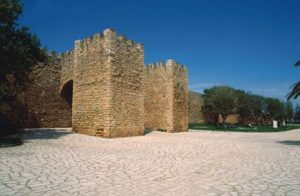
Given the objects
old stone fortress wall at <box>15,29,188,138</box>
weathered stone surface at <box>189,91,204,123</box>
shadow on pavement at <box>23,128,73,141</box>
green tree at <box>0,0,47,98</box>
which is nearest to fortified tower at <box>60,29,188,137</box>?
old stone fortress wall at <box>15,29,188,138</box>

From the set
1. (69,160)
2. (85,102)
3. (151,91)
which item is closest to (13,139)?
(69,160)

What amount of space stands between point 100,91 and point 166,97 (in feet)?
25.9

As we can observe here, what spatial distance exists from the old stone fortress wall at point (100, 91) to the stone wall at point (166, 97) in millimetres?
98

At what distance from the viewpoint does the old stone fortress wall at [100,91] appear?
13695mm

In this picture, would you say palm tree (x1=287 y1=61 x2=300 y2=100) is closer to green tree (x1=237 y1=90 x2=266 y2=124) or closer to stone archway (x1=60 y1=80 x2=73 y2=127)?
stone archway (x1=60 y1=80 x2=73 y2=127)

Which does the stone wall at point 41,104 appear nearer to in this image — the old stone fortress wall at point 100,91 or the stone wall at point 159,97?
the old stone fortress wall at point 100,91

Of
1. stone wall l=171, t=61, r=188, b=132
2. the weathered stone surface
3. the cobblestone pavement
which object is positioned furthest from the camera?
the weathered stone surface

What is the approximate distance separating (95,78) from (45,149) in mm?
6502

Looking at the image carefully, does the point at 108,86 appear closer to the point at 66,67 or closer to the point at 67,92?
the point at 66,67

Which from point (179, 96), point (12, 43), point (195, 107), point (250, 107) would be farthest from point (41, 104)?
point (250, 107)

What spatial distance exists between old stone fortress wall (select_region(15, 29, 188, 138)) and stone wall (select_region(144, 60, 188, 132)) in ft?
0.32

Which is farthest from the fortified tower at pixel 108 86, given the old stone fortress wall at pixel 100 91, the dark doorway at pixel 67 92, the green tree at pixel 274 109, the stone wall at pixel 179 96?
the green tree at pixel 274 109

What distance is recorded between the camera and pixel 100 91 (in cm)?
1391

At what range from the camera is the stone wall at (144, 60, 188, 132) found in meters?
20.4
